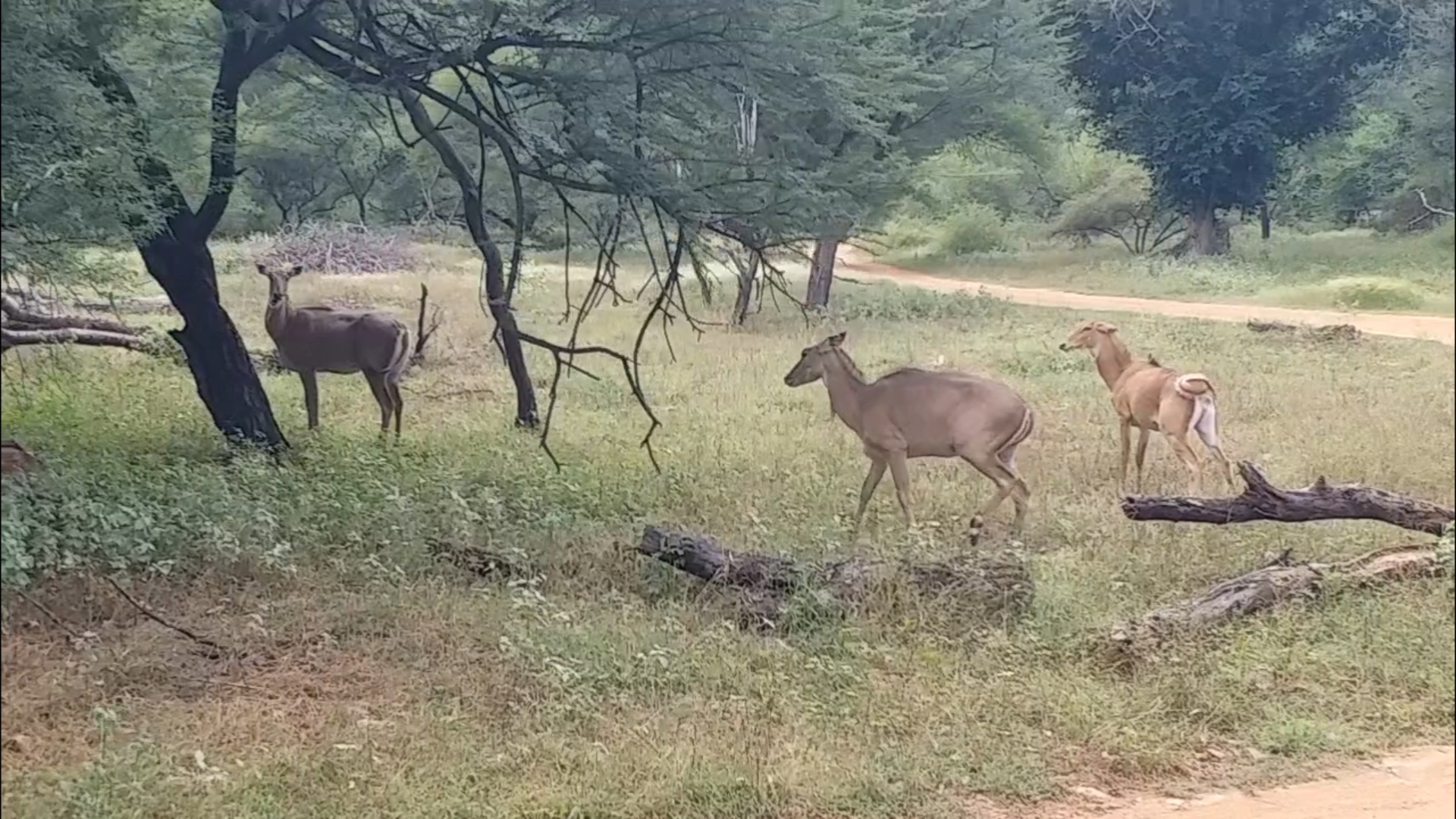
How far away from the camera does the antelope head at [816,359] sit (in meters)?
3.29

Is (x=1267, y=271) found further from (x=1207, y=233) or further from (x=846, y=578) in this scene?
(x=846, y=578)

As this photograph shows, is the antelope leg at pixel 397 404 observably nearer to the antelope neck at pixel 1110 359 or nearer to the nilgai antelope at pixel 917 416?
the nilgai antelope at pixel 917 416

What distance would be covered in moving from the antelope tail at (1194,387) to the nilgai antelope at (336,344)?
2.42 metres

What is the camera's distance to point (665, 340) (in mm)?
3207

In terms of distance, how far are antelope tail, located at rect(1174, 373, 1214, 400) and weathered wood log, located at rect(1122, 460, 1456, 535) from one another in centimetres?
19

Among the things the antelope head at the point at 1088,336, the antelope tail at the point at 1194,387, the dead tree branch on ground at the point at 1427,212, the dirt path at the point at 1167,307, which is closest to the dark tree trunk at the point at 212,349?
the dirt path at the point at 1167,307

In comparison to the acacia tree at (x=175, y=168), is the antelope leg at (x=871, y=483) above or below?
below

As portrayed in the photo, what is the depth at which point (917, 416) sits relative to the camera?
326cm

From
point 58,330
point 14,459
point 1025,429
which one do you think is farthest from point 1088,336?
point 14,459

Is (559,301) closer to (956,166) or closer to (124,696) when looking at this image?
(956,166)

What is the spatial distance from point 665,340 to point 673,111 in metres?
0.63

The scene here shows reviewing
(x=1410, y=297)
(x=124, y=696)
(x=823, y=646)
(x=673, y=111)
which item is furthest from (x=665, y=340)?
(x=1410, y=297)

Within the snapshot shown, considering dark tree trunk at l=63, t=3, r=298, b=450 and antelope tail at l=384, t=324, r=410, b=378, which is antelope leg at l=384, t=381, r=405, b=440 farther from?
dark tree trunk at l=63, t=3, r=298, b=450

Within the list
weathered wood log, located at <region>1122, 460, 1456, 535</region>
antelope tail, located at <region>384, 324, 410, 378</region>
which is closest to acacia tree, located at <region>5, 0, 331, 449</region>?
antelope tail, located at <region>384, 324, 410, 378</region>
